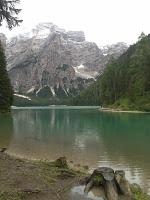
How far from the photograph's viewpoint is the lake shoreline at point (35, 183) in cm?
1440

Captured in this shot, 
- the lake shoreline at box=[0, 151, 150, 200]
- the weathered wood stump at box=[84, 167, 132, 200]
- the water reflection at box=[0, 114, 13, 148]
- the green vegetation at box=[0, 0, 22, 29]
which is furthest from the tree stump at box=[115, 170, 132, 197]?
the water reflection at box=[0, 114, 13, 148]

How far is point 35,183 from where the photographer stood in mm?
16062

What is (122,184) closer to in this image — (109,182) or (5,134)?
(109,182)

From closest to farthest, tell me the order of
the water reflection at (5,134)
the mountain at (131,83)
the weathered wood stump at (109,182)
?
the weathered wood stump at (109,182)
the water reflection at (5,134)
the mountain at (131,83)

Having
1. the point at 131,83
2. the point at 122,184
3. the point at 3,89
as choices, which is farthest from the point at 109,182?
the point at 131,83

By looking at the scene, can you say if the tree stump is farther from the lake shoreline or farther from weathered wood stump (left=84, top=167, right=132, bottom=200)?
the lake shoreline

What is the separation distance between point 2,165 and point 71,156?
14837 millimetres

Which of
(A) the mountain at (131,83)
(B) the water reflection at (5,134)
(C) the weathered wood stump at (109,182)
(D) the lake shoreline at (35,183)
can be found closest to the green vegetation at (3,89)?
(B) the water reflection at (5,134)

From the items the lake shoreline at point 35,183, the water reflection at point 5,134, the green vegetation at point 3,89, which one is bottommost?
the water reflection at point 5,134

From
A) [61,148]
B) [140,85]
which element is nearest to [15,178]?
[61,148]

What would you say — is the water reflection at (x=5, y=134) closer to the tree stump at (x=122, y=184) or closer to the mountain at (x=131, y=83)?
the tree stump at (x=122, y=184)

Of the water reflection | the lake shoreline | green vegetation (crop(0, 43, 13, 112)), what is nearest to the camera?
the lake shoreline

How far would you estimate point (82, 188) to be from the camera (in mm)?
15430

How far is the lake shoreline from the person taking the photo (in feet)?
47.2
